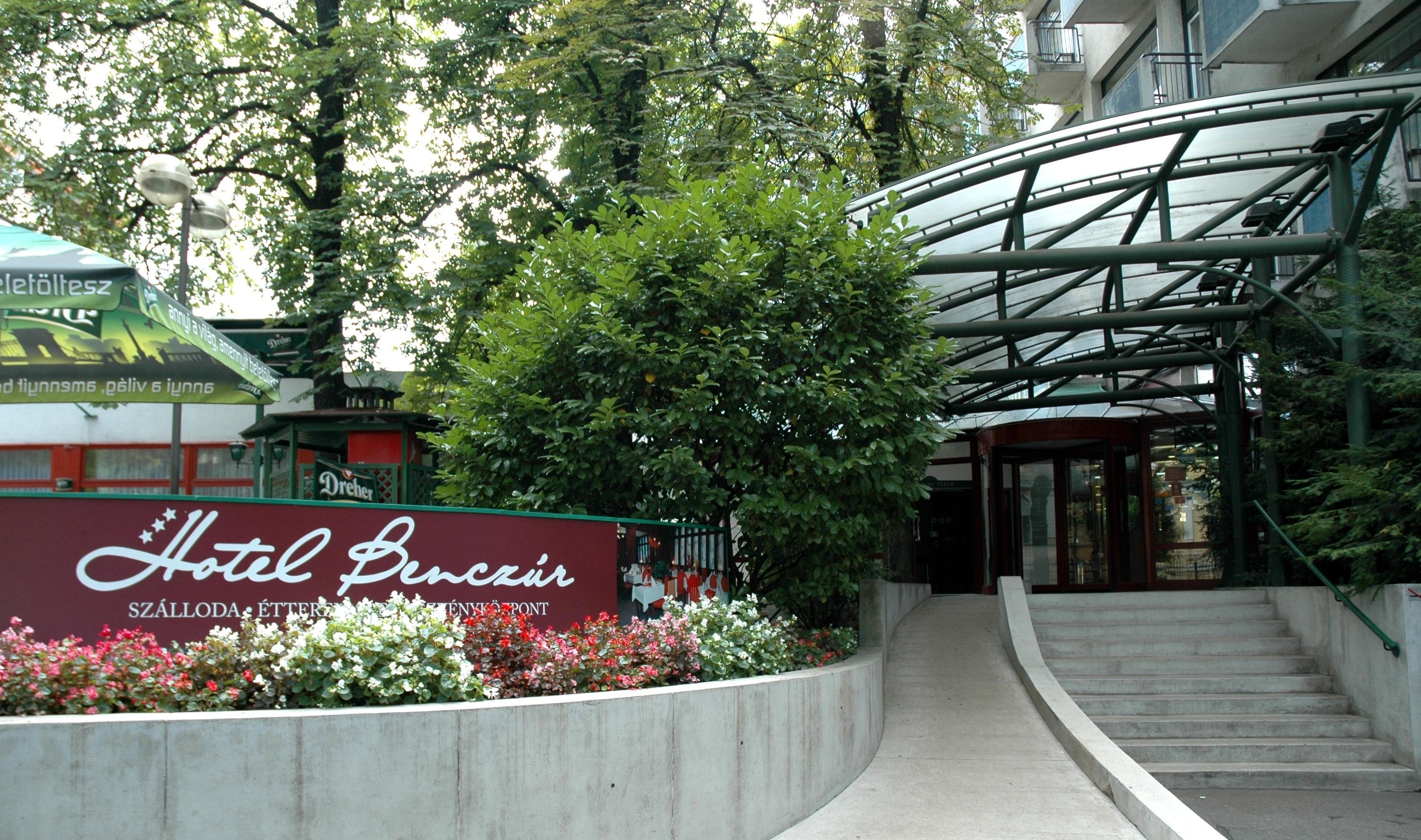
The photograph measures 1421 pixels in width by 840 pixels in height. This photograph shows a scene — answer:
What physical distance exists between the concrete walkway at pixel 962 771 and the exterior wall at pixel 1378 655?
3.20 metres

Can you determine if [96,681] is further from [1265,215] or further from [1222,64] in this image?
[1222,64]

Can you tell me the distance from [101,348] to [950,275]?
1091 centimetres

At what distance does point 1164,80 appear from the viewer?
20562 millimetres

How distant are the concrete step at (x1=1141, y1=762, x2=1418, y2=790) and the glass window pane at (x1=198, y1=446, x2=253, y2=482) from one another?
61.1 ft

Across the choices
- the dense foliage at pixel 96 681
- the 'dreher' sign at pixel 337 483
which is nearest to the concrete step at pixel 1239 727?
the dense foliage at pixel 96 681

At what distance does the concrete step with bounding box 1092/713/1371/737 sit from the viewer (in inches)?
411

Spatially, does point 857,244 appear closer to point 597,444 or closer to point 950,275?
point 597,444

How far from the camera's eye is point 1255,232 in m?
14.5

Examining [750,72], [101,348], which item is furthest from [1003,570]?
[101,348]

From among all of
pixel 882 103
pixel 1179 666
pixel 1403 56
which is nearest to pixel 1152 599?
pixel 1179 666

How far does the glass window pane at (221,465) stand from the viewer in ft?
73.0

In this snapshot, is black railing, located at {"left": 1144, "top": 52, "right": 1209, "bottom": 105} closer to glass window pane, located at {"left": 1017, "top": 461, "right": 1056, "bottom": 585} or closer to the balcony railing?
the balcony railing

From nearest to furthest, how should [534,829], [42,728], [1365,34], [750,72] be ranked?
[42,728]
[534,829]
[1365,34]
[750,72]

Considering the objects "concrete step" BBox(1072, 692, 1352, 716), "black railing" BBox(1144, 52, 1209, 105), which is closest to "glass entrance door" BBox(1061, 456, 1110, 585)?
"black railing" BBox(1144, 52, 1209, 105)
